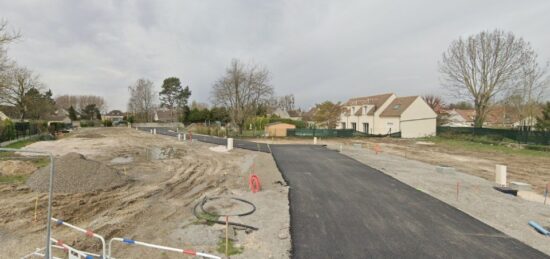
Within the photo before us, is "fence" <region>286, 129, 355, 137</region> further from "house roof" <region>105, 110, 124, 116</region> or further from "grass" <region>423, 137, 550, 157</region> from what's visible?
"house roof" <region>105, 110, 124, 116</region>

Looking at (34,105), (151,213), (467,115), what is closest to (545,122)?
(151,213)

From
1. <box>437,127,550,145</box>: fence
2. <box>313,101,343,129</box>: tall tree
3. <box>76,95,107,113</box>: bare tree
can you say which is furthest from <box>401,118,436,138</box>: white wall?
<box>76,95,107,113</box>: bare tree

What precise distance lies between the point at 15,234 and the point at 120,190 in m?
4.37

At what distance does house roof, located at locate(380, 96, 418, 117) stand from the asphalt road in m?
33.5

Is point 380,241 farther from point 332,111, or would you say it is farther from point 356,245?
point 332,111

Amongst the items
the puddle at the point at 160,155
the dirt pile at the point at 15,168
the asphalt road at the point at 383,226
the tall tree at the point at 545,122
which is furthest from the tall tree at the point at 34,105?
the tall tree at the point at 545,122

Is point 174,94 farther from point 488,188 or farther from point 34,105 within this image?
point 488,188

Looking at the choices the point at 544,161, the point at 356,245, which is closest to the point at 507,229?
the point at 356,245

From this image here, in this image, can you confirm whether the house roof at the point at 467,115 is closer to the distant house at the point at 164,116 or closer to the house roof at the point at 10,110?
the distant house at the point at 164,116

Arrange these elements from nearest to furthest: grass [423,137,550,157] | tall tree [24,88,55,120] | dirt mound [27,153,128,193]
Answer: dirt mound [27,153,128,193] → grass [423,137,550,157] → tall tree [24,88,55,120]

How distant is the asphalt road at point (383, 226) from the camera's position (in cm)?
653

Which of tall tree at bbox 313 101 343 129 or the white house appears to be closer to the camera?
the white house

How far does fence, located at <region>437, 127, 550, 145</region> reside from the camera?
94.8 ft

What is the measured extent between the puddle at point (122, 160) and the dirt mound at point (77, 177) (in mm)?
5097
